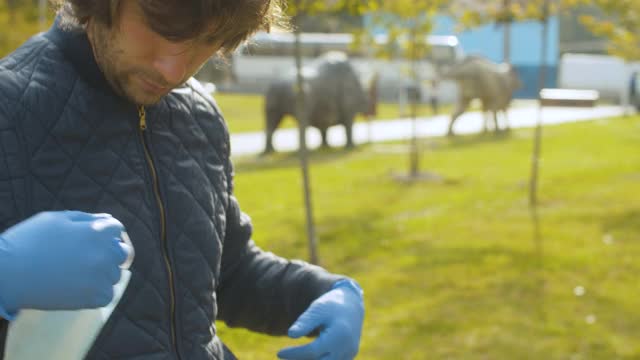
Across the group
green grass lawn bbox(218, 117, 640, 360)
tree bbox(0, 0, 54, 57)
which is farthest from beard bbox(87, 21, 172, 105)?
tree bbox(0, 0, 54, 57)

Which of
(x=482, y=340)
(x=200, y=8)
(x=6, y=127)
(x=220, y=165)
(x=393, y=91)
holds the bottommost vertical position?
(x=393, y=91)

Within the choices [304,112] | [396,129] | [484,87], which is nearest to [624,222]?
[304,112]

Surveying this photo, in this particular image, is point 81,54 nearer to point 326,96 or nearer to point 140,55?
point 140,55

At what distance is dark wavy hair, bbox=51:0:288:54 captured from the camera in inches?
55.7

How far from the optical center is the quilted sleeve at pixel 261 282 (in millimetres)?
1894

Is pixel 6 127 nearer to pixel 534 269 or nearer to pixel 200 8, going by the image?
pixel 200 8

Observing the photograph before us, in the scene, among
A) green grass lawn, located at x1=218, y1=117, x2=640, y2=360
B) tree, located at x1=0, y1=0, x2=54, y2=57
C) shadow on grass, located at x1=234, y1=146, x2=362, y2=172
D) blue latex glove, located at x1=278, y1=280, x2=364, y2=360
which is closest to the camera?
blue latex glove, located at x1=278, y1=280, x2=364, y2=360

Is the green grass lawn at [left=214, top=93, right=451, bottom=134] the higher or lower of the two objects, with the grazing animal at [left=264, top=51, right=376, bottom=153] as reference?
lower

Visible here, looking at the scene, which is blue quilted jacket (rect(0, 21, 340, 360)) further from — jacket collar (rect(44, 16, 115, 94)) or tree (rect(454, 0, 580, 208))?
tree (rect(454, 0, 580, 208))

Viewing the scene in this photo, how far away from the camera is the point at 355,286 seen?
1.85m

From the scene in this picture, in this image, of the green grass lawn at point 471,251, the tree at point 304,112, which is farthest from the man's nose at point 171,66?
the tree at point 304,112

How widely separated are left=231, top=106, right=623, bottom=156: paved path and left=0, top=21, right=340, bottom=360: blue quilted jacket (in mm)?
13723

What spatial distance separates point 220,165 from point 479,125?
24.3 meters

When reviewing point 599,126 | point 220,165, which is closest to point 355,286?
point 220,165
